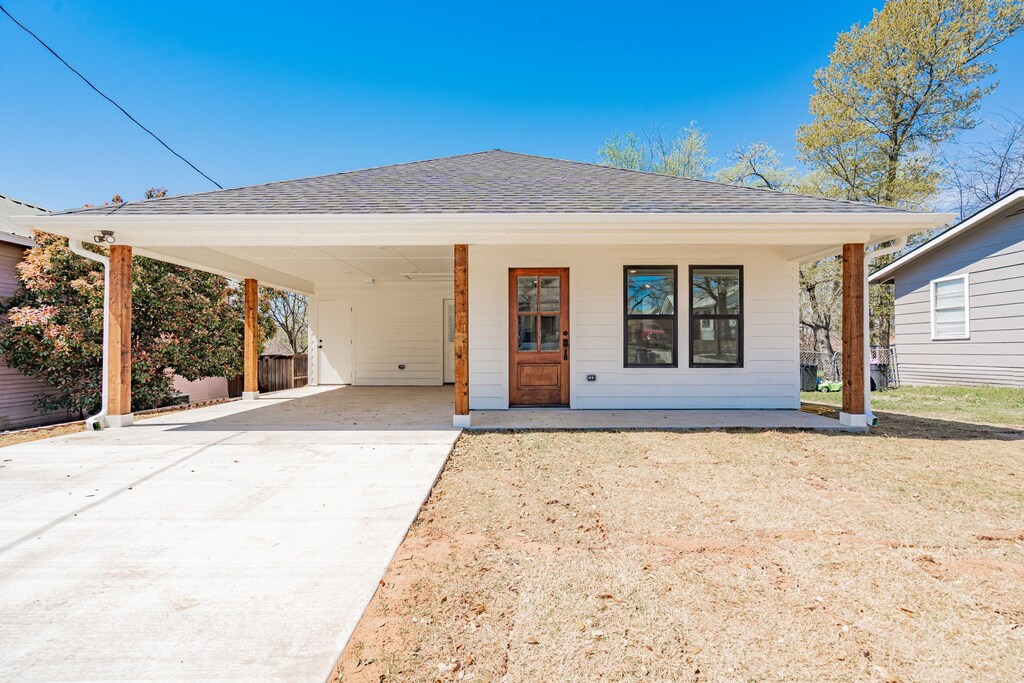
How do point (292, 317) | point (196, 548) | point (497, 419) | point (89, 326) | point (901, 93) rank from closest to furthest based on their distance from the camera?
point (196, 548) < point (497, 419) < point (89, 326) < point (901, 93) < point (292, 317)

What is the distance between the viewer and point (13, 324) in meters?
7.01

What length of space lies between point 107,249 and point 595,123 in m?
17.9

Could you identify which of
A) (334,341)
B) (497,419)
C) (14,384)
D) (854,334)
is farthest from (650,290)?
(14,384)

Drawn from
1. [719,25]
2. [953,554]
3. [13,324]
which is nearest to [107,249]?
[13,324]

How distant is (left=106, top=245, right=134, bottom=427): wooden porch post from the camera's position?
5.40 meters

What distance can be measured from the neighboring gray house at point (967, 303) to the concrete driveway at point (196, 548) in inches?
426

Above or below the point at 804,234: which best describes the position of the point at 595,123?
above

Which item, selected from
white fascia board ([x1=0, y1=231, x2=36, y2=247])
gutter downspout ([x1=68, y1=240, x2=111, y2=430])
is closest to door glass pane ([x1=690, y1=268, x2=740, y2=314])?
gutter downspout ([x1=68, y1=240, x2=111, y2=430])

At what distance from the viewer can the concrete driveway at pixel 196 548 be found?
1682 millimetres

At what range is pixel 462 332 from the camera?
17.9 ft

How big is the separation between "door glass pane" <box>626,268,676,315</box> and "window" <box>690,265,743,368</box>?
1.12 ft

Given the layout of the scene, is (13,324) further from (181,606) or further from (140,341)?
(181,606)

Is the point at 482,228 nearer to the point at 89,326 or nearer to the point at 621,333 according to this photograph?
the point at 621,333

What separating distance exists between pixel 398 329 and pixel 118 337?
5603 mm
